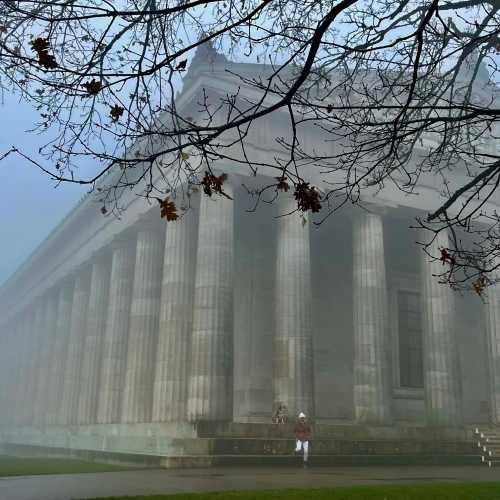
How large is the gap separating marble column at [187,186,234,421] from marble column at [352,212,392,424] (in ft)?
25.1

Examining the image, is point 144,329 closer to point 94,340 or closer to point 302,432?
point 94,340

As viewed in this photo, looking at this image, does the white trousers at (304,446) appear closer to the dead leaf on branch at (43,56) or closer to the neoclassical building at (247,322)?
the neoclassical building at (247,322)

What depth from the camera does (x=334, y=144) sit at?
3584cm

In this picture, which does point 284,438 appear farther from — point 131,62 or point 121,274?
point 131,62

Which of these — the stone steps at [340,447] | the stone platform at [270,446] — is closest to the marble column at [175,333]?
the stone platform at [270,446]

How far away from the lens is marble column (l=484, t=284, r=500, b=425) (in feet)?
121

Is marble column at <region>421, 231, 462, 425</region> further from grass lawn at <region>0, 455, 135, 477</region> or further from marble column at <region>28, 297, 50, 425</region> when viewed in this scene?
marble column at <region>28, 297, 50, 425</region>

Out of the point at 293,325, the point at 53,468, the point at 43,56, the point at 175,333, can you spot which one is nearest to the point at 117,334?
the point at 175,333

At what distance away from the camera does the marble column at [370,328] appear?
33.0 metres

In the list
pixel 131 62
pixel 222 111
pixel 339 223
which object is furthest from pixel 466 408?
pixel 131 62

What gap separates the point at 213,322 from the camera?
29.6 meters

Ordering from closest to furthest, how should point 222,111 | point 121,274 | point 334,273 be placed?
point 222,111
point 121,274
point 334,273

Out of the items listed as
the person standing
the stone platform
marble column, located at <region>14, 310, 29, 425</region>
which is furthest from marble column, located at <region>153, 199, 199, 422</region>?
marble column, located at <region>14, 310, 29, 425</region>

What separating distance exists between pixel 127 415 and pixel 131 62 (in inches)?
1145
